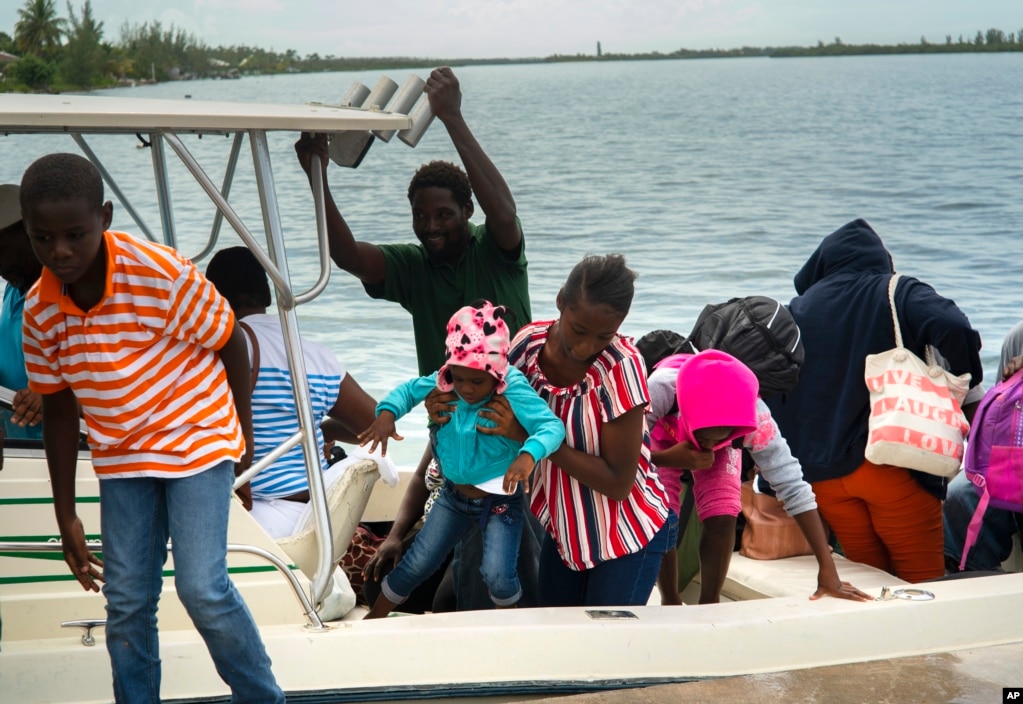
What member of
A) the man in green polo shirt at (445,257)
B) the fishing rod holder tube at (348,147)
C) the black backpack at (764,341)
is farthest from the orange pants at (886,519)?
the fishing rod holder tube at (348,147)

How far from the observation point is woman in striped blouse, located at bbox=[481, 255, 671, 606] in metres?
2.89

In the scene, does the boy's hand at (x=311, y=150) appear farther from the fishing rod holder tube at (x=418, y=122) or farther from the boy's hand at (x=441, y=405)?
the boy's hand at (x=441, y=405)

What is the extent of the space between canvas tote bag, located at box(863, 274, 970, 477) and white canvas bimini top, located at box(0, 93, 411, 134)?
6.11 feet

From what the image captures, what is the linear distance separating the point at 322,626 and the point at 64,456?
35.0 inches

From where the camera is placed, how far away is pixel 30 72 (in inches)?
2057

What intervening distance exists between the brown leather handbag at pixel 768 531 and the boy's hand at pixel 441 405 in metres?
1.48

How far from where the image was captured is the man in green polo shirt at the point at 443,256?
3879 millimetres

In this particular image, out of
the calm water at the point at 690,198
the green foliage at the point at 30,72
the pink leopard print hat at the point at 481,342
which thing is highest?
the green foliage at the point at 30,72

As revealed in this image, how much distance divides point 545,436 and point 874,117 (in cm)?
3673

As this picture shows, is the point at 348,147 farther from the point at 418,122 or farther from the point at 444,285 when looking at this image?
the point at 444,285

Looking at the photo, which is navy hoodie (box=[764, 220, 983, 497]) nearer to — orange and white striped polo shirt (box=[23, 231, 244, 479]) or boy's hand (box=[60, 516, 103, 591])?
orange and white striped polo shirt (box=[23, 231, 244, 479])

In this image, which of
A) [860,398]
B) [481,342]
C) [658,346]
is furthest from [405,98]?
[860,398]

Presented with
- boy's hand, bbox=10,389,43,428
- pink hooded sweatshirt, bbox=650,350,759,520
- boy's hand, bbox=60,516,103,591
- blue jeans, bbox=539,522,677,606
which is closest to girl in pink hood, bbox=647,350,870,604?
pink hooded sweatshirt, bbox=650,350,759,520

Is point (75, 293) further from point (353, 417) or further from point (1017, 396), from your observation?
point (1017, 396)
